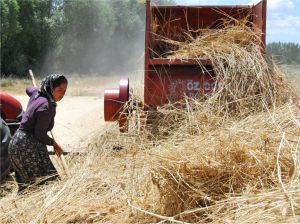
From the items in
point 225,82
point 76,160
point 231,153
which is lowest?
point 76,160

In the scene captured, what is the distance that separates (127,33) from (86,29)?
3895 mm

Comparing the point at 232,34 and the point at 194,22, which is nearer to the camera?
the point at 232,34

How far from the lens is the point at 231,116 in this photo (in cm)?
433

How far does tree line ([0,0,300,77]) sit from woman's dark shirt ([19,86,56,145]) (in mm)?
29563

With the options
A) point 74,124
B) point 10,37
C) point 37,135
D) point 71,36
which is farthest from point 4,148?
point 71,36

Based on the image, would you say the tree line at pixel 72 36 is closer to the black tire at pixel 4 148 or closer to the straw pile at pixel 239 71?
the black tire at pixel 4 148

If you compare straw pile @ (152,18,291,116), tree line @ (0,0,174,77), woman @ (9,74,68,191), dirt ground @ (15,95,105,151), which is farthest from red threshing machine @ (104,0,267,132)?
tree line @ (0,0,174,77)

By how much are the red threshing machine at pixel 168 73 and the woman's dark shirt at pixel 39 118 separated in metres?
1.03

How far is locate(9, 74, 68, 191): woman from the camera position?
13.6ft

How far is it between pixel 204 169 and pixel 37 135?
1.81 metres

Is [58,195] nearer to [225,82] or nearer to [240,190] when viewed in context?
→ [240,190]

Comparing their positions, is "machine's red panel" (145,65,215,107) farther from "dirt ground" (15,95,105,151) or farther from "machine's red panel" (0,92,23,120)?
"machine's red panel" (0,92,23,120)

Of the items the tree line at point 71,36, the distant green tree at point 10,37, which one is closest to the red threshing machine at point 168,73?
the distant green tree at point 10,37

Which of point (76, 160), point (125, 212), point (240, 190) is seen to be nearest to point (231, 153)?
point (240, 190)
